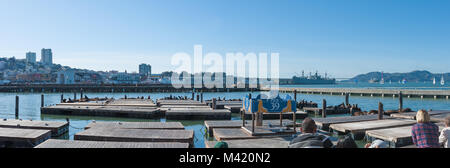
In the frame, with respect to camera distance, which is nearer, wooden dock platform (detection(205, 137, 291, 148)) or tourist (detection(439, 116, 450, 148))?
tourist (detection(439, 116, 450, 148))

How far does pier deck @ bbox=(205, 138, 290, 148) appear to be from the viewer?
1031cm

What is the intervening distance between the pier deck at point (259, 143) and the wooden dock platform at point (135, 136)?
5.03 ft

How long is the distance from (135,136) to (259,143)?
445 centimetres

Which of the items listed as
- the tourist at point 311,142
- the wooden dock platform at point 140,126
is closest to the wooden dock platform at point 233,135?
the wooden dock platform at point 140,126

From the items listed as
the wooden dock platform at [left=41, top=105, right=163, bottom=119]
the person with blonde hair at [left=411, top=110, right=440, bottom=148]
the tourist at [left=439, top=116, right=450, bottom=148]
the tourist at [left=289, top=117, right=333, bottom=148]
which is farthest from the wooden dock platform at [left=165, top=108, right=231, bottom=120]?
the tourist at [left=289, top=117, right=333, bottom=148]

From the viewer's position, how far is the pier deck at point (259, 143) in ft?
33.8

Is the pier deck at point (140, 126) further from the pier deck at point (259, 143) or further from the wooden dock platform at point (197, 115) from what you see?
the wooden dock platform at point (197, 115)

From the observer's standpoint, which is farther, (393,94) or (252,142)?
(393,94)

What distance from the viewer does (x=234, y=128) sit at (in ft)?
48.0

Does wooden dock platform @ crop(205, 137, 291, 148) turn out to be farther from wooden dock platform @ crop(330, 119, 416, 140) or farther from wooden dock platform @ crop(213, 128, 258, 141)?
wooden dock platform @ crop(330, 119, 416, 140)
